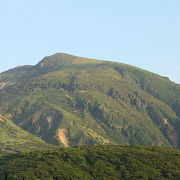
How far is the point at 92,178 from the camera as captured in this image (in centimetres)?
19912

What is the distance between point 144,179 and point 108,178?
1932 cm

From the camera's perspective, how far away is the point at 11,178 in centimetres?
19262

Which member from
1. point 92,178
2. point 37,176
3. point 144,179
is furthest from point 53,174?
point 144,179

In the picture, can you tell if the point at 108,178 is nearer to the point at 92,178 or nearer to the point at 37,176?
the point at 92,178

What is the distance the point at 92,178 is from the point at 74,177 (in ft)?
33.3

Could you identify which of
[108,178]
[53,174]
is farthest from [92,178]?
[53,174]

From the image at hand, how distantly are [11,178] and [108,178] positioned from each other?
2009 inches

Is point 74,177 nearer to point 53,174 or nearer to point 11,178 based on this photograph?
point 53,174

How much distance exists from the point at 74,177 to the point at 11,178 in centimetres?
3259

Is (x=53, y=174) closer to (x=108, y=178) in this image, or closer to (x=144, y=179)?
(x=108, y=178)

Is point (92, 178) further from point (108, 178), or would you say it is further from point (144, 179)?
point (144, 179)

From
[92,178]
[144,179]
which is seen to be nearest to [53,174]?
[92,178]

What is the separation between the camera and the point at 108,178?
19975 centimetres

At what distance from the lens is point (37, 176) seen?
7751 inches
